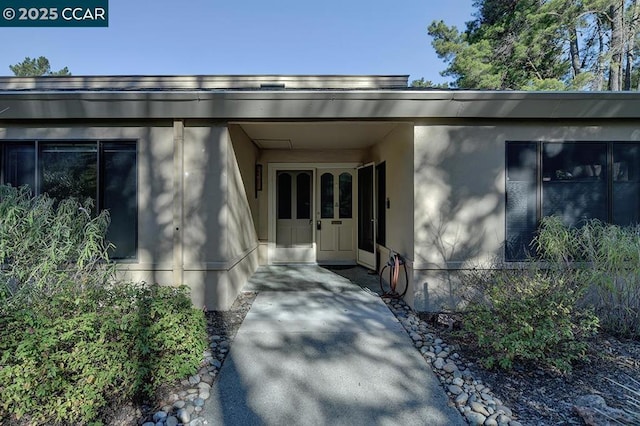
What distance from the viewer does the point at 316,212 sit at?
735 cm

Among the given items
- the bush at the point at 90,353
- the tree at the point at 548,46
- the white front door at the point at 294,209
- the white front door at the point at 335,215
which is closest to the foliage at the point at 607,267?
the bush at the point at 90,353

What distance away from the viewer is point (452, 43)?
43.9 feet

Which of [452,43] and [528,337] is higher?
[452,43]

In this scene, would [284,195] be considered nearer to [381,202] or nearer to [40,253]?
[381,202]

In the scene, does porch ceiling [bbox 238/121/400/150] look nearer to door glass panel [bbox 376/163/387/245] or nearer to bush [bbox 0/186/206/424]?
door glass panel [bbox 376/163/387/245]

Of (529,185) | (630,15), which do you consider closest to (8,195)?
(529,185)

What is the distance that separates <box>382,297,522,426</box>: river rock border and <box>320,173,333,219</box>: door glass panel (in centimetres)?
383

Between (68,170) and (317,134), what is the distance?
3.61 meters

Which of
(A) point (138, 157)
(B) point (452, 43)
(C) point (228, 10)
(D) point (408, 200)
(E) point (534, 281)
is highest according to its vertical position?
(B) point (452, 43)

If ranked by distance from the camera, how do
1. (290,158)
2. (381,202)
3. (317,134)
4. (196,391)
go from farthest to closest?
(290,158) < (381,202) < (317,134) < (196,391)

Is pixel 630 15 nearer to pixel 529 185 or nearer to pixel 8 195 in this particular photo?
pixel 529 185

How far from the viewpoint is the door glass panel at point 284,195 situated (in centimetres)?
736

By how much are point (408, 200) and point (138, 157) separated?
365 cm

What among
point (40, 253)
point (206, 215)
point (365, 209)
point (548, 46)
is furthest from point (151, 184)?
point (548, 46)
